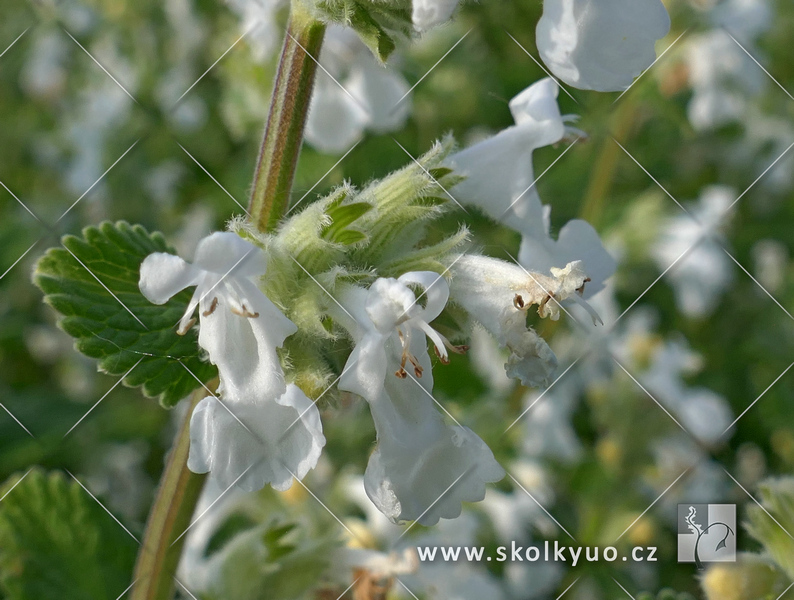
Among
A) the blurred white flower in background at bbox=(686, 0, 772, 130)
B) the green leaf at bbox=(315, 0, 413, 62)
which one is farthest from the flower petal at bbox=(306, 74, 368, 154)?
the blurred white flower in background at bbox=(686, 0, 772, 130)

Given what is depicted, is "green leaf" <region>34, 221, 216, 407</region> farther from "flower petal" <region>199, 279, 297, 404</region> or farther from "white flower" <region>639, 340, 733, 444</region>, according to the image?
"white flower" <region>639, 340, 733, 444</region>

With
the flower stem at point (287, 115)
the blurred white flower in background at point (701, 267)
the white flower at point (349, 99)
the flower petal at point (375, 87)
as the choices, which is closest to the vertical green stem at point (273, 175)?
the flower stem at point (287, 115)

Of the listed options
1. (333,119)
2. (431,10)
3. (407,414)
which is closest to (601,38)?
(431,10)

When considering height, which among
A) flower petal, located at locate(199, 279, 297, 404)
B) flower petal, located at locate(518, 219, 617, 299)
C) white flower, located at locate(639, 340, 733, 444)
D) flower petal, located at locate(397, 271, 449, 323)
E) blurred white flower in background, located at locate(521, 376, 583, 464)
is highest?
flower petal, located at locate(199, 279, 297, 404)

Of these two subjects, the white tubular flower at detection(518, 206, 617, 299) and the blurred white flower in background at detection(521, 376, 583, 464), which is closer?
the white tubular flower at detection(518, 206, 617, 299)

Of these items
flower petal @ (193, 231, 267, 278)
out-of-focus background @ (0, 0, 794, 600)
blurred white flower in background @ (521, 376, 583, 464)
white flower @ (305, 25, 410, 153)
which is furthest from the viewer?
blurred white flower in background @ (521, 376, 583, 464)

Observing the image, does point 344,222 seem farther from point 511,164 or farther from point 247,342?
point 511,164

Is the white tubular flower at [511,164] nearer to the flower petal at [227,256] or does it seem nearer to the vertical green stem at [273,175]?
the vertical green stem at [273,175]
